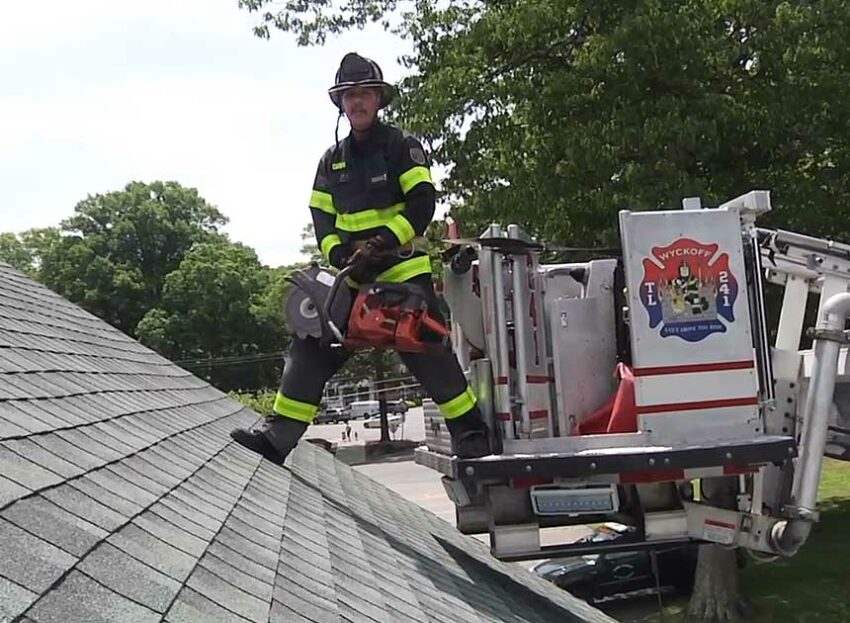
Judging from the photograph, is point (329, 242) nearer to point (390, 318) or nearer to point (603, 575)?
point (390, 318)

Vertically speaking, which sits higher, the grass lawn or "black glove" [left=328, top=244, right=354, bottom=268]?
"black glove" [left=328, top=244, right=354, bottom=268]

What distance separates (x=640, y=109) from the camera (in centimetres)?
1240

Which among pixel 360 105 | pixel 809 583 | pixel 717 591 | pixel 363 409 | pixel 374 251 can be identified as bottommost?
pixel 363 409

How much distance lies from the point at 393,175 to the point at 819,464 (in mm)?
2701

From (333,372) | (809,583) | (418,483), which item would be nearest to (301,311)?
(333,372)

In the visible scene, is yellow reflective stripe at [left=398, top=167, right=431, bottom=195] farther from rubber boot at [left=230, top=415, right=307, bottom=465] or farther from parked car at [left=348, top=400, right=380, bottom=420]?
parked car at [left=348, top=400, right=380, bottom=420]

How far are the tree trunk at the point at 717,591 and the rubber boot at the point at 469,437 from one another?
9.70 m

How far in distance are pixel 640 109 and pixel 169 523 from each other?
34.5 ft

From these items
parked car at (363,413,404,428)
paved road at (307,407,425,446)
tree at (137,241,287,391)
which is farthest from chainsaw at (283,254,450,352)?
tree at (137,241,287,391)

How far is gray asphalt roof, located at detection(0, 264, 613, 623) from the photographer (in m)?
2.13

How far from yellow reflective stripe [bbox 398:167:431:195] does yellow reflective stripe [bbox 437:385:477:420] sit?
102cm

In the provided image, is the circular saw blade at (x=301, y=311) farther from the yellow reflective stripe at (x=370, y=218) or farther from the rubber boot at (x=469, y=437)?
the rubber boot at (x=469, y=437)

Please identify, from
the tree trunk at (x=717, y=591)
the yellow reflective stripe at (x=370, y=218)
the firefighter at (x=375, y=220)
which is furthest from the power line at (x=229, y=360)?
the yellow reflective stripe at (x=370, y=218)

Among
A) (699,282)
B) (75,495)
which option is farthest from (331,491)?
(75,495)
